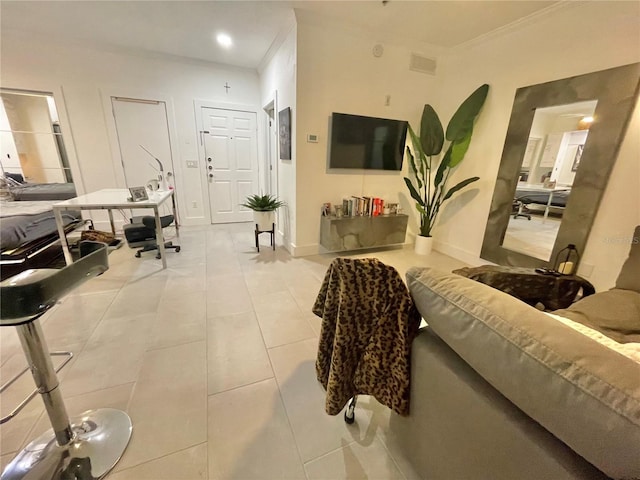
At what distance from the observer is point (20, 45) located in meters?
3.33

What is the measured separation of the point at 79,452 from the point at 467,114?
4090mm

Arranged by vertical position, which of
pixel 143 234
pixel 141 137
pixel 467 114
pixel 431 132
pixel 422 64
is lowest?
pixel 143 234

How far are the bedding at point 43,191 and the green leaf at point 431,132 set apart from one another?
17.0ft

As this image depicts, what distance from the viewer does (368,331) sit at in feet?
3.36

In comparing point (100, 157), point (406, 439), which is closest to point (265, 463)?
point (406, 439)

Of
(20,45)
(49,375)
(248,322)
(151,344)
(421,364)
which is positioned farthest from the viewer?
(20,45)

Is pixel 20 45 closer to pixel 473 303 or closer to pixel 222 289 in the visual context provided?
pixel 222 289

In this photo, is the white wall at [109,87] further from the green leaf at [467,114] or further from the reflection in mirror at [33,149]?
the green leaf at [467,114]

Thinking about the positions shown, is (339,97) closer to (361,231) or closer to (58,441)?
(361,231)

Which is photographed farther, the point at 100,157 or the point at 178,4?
the point at 100,157

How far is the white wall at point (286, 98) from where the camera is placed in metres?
2.94

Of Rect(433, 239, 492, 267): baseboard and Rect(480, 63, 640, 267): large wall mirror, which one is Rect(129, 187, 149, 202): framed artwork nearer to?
Rect(433, 239, 492, 267): baseboard

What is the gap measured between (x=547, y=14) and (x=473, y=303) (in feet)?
10.9

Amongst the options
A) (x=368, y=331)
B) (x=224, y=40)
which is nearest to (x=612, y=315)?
(x=368, y=331)
